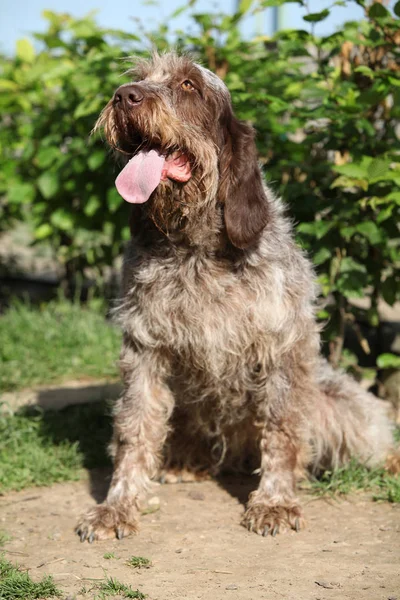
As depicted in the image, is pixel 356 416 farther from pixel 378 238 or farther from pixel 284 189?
pixel 284 189

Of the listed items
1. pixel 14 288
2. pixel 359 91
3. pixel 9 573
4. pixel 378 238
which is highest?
pixel 359 91

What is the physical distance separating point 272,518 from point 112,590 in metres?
0.96

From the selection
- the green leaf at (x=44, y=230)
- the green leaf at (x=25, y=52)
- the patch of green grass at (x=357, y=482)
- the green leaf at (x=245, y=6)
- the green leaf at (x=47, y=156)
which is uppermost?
the green leaf at (x=245, y=6)

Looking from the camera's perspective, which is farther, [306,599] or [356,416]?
[356,416]

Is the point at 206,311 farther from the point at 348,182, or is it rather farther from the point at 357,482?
the point at 348,182

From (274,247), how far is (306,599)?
160 cm

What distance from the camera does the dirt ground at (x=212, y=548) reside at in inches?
120

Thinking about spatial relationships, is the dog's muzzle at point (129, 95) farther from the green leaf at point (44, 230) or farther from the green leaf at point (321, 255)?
the green leaf at point (44, 230)

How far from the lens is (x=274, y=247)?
3824 millimetres

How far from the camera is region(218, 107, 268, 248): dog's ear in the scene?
11.8ft

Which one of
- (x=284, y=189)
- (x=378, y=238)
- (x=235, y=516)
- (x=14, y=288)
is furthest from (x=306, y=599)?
(x=14, y=288)

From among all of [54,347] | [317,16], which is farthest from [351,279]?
[54,347]

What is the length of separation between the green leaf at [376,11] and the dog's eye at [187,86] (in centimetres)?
135

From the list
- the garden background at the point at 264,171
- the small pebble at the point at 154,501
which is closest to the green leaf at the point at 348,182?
the garden background at the point at 264,171
